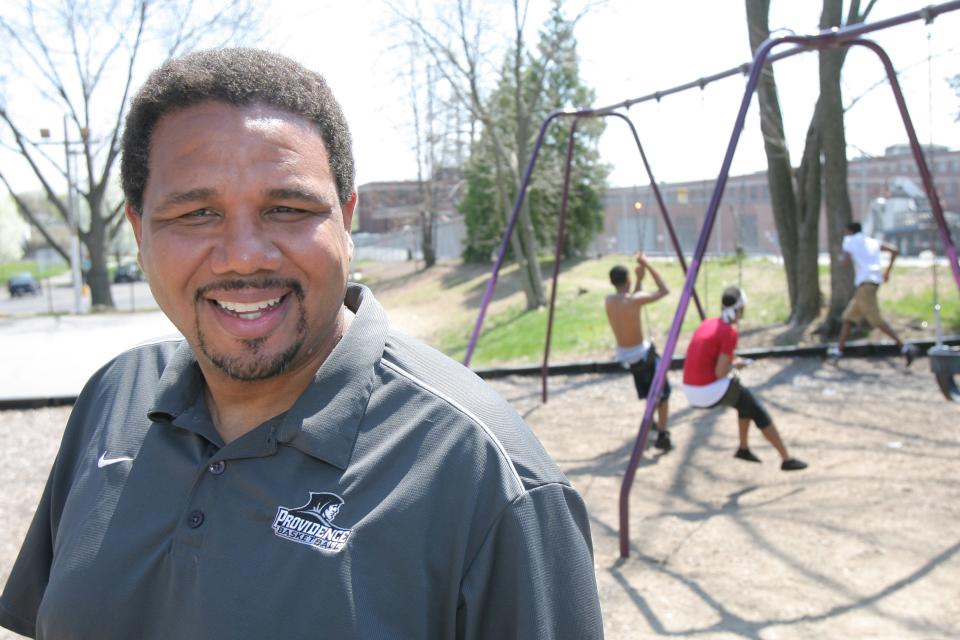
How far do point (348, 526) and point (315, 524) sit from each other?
Result: 2.0 inches

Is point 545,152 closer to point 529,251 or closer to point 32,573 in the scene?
point 529,251

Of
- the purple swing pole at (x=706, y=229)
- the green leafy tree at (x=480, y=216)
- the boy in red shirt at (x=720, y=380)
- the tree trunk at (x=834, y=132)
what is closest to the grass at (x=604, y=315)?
the tree trunk at (x=834, y=132)

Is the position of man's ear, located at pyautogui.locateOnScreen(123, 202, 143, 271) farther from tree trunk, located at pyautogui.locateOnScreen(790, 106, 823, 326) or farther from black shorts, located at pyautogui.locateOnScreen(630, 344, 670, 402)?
tree trunk, located at pyautogui.locateOnScreen(790, 106, 823, 326)

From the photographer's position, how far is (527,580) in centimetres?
122

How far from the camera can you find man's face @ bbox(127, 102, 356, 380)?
1403 mm

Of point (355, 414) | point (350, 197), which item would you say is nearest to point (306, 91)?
point (350, 197)

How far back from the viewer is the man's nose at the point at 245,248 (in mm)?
1398

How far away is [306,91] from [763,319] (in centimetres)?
1300

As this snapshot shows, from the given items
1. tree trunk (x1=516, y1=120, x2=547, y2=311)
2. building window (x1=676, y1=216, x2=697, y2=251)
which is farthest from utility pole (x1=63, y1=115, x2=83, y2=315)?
building window (x1=676, y1=216, x2=697, y2=251)

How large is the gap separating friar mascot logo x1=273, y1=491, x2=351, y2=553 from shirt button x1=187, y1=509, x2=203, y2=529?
136 millimetres

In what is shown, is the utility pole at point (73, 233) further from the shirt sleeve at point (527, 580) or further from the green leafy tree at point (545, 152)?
the shirt sleeve at point (527, 580)

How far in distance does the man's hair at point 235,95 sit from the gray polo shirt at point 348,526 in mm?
337

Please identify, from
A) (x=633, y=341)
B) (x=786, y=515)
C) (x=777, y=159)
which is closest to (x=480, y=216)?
(x=777, y=159)

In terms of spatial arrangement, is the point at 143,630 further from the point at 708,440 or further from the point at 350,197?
the point at 708,440
